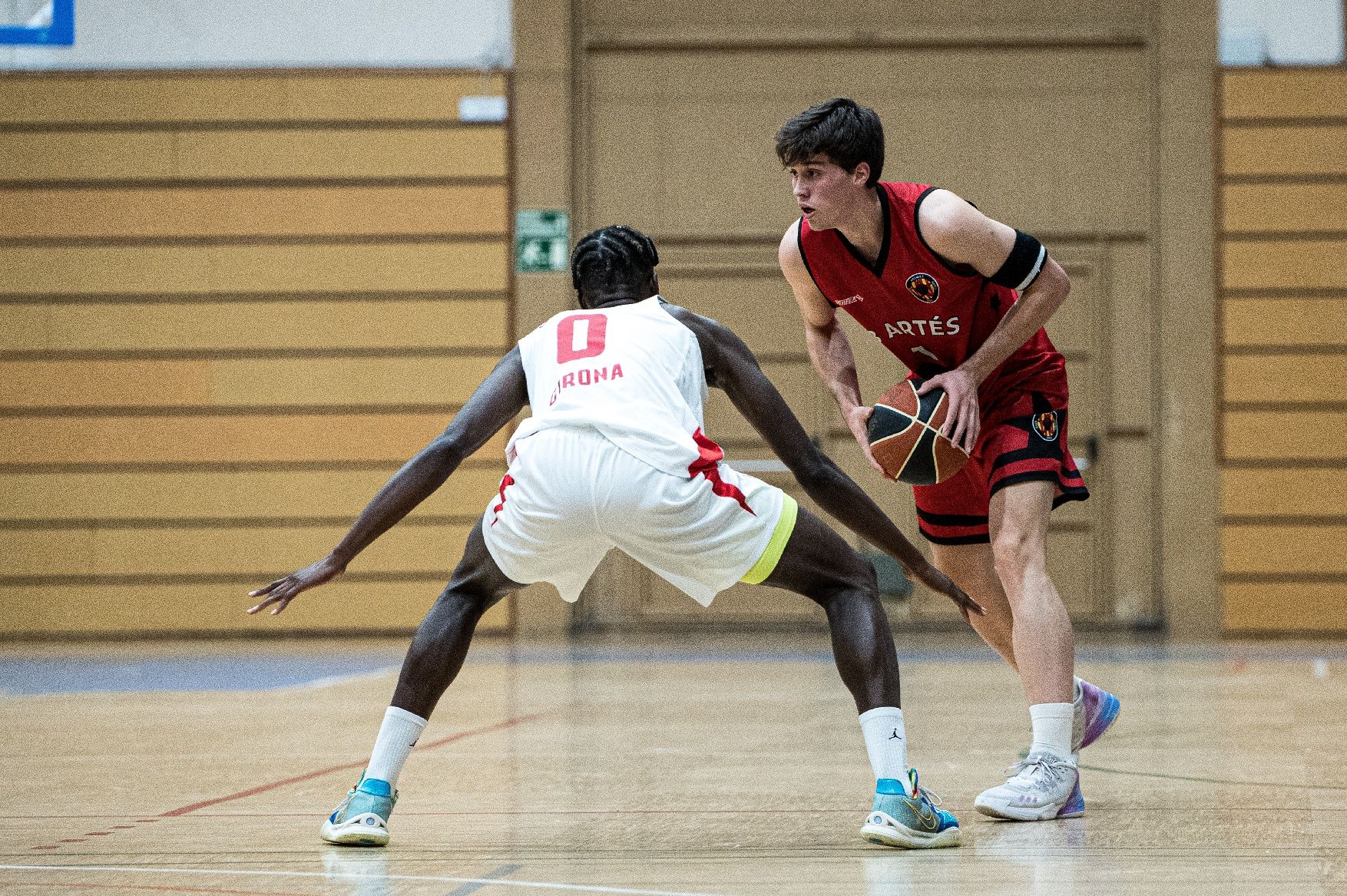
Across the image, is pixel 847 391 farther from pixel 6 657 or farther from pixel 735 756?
pixel 6 657

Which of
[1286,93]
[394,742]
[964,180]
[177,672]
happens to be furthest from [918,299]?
[1286,93]

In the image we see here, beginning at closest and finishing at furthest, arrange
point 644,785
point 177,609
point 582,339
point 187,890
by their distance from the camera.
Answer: point 187,890 < point 582,339 < point 644,785 < point 177,609

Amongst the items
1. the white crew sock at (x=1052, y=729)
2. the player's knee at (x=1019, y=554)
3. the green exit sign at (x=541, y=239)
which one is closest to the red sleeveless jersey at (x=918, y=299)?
the player's knee at (x=1019, y=554)

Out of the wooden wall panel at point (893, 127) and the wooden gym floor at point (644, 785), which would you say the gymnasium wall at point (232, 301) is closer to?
the wooden wall panel at point (893, 127)

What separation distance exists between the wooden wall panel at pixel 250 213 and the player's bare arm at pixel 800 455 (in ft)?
23.6

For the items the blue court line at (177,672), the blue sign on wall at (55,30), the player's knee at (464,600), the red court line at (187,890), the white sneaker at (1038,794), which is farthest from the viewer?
the blue sign on wall at (55,30)

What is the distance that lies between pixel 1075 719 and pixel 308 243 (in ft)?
24.2

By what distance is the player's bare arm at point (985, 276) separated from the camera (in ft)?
9.86

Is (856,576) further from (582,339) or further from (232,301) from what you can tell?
(232,301)

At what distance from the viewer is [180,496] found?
9641 millimetres

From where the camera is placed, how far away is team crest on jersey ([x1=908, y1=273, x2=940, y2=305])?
3.12 metres


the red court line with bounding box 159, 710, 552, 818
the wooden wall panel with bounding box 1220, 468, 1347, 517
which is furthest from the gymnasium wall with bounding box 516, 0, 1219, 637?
the red court line with bounding box 159, 710, 552, 818

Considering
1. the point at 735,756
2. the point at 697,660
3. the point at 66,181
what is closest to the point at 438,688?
the point at 735,756

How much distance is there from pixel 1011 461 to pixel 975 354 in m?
0.25
